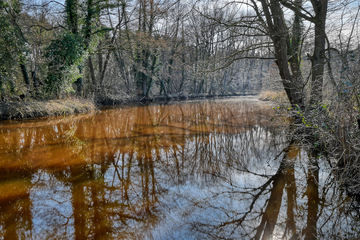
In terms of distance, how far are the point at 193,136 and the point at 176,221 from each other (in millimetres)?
4186

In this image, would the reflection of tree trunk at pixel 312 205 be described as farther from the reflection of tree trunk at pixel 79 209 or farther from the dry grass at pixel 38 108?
the dry grass at pixel 38 108

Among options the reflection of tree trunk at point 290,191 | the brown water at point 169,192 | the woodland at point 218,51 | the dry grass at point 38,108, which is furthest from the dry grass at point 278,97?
the dry grass at point 38,108

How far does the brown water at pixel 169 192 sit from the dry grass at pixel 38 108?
169 inches

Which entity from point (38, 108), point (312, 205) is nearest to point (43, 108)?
point (38, 108)

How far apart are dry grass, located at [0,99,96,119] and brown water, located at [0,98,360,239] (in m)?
4.30

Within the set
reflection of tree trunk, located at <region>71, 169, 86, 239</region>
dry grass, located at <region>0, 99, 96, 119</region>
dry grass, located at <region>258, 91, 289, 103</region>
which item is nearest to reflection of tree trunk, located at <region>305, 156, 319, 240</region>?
reflection of tree trunk, located at <region>71, 169, 86, 239</region>

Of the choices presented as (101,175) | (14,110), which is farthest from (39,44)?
(101,175)

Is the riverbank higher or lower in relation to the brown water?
higher

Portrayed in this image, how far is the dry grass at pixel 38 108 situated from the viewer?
31.0 feet

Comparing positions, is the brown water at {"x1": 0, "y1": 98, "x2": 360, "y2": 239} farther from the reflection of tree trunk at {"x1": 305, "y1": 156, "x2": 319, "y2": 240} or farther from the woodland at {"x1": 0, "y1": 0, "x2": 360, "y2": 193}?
the woodland at {"x1": 0, "y1": 0, "x2": 360, "y2": 193}

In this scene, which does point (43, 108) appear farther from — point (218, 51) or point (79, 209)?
point (79, 209)

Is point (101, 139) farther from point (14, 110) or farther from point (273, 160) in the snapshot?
point (14, 110)

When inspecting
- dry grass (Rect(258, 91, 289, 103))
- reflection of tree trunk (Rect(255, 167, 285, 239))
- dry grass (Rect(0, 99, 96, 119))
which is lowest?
reflection of tree trunk (Rect(255, 167, 285, 239))

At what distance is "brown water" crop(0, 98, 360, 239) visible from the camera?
7.95 feet
